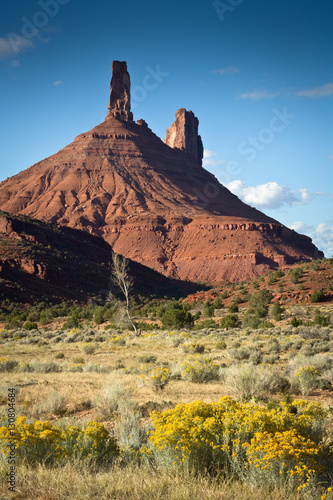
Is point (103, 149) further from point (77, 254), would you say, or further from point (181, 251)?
point (77, 254)

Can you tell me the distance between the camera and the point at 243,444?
14.6 ft

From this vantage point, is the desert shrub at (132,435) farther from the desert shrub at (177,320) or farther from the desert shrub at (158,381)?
the desert shrub at (177,320)

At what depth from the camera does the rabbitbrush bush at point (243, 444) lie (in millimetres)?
4117

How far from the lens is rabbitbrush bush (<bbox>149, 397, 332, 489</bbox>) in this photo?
412 cm

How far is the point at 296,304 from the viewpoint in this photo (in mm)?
35781

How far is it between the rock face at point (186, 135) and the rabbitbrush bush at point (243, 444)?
175957 mm

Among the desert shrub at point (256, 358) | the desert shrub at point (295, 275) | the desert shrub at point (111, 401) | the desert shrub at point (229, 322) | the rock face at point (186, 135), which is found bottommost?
the desert shrub at point (111, 401)

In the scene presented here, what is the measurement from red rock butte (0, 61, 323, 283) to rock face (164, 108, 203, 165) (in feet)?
83.6

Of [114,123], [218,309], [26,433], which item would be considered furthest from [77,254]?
[114,123]

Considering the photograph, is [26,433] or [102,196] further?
[102,196]

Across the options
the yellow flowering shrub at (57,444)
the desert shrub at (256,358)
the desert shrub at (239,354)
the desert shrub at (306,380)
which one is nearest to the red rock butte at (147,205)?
the desert shrub at (239,354)

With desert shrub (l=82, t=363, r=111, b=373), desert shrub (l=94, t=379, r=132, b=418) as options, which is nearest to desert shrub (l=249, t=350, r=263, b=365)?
desert shrub (l=82, t=363, r=111, b=373)

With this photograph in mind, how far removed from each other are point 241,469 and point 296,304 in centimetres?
3345

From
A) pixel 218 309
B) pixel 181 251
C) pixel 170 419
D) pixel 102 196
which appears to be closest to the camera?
pixel 170 419
